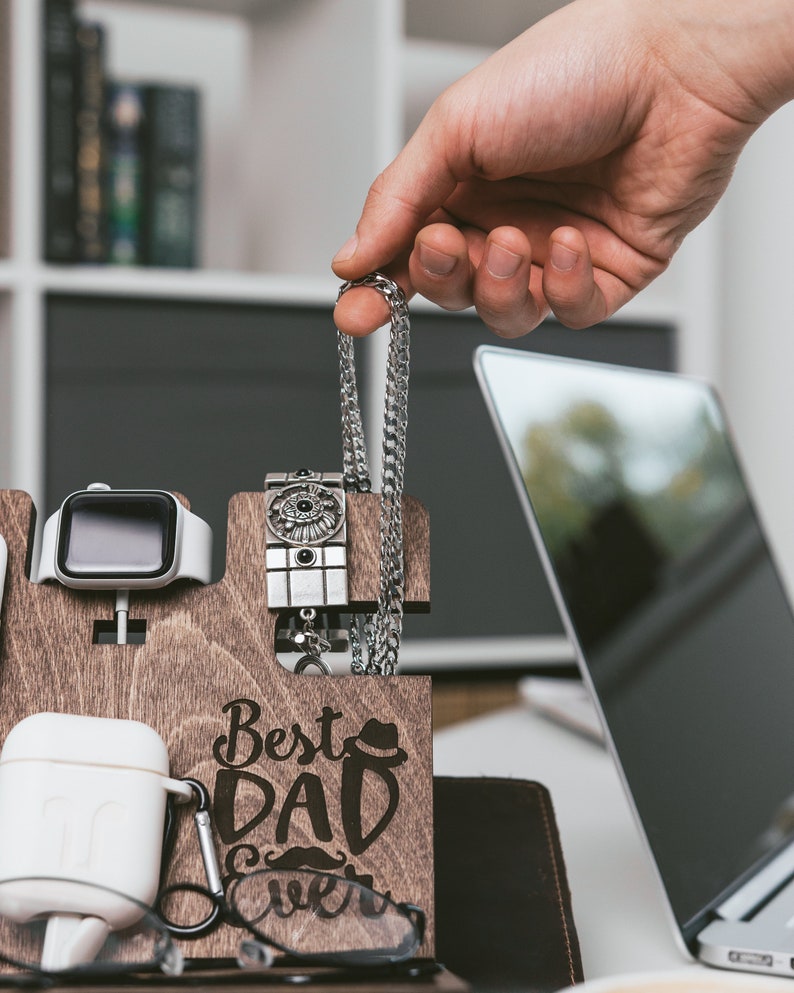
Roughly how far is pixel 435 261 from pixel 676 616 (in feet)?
0.84

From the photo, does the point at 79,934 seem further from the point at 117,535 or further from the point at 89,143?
the point at 89,143

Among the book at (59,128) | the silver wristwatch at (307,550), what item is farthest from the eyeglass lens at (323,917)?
the book at (59,128)

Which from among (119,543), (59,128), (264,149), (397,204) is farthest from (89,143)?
(119,543)

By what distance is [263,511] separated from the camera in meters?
0.41

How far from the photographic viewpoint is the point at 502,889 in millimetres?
457

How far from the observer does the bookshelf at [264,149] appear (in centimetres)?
116

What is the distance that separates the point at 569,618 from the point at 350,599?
126 mm

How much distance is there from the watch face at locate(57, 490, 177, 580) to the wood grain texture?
0.08ft

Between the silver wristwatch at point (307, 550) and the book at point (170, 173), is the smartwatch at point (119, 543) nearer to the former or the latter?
the silver wristwatch at point (307, 550)

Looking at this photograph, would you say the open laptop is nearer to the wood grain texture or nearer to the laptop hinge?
the laptop hinge

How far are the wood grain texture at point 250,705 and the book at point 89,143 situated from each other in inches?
35.4

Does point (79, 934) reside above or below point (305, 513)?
below

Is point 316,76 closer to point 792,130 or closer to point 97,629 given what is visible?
point 792,130

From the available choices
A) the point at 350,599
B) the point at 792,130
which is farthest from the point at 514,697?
the point at 350,599
